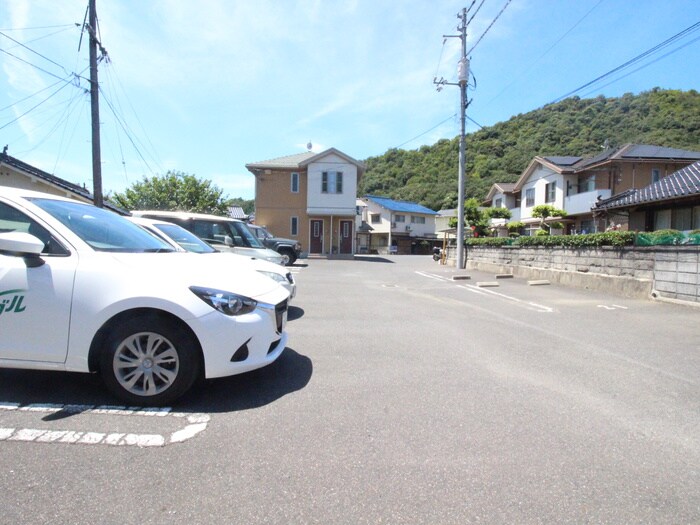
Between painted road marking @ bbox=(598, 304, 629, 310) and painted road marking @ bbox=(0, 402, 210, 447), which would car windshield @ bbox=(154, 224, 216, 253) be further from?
painted road marking @ bbox=(598, 304, 629, 310)

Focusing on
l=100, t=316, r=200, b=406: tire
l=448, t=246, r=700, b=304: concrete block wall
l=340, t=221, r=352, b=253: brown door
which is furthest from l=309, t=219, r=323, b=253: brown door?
l=100, t=316, r=200, b=406: tire

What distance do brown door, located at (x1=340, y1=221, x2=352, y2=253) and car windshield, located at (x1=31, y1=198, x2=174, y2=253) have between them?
25.0 m

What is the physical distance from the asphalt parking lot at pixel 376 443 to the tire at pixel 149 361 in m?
0.16

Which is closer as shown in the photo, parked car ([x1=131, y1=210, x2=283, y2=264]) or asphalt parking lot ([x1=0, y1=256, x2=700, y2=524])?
asphalt parking lot ([x1=0, y1=256, x2=700, y2=524])

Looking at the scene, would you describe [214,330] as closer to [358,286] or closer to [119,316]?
[119,316]

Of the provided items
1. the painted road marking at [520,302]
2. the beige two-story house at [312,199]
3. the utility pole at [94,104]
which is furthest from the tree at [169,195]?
the painted road marking at [520,302]

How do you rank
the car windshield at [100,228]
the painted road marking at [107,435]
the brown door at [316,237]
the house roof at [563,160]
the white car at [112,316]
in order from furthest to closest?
the house roof at [563,160]
the brown door at [316,237]
the car windshield at [100,228]
the white car at [112,316]
the painted road marking at [107,435]

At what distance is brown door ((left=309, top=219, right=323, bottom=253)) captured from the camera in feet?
94.8

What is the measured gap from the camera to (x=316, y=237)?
94.9 feet

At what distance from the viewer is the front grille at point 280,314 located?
12.3ft

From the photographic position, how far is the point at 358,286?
40.1ft

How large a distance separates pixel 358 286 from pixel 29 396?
366 inches

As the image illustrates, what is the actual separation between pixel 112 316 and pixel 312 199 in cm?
2533

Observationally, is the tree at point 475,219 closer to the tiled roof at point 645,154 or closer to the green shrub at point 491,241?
the green shrub at point 491,241
